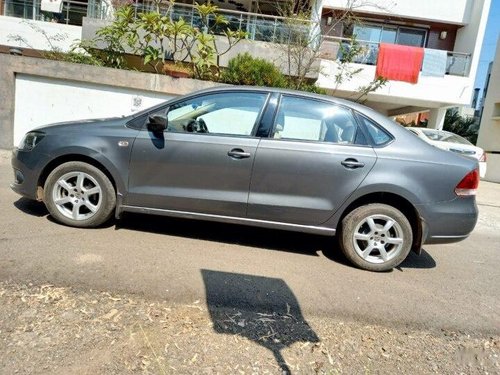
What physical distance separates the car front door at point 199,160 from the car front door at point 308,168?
0.18 metres

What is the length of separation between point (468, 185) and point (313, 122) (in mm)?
1632

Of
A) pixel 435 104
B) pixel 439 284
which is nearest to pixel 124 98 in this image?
pixel 439 284

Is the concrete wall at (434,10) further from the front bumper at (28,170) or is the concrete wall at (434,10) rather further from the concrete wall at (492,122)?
the front bumper at (28,170)

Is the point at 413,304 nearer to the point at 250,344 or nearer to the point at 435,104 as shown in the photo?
the point at 250,344

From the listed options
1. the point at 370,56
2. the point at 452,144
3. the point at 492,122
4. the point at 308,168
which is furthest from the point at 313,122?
the point at 492,122

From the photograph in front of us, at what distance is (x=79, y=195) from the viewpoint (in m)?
4.43

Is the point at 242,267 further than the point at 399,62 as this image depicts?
No

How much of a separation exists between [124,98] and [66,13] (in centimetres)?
883

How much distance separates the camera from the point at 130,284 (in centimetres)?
335

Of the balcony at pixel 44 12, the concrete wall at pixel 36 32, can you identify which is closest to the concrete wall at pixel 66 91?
the concrete wall at pixel 36 32

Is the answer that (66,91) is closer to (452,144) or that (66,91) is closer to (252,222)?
(252,222)

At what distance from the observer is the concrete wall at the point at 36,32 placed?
50.4 ft

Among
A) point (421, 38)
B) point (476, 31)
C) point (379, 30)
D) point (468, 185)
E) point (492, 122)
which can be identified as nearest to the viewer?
point (468, 185)

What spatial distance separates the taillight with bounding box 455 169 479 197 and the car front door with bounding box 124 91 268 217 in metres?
2.03
